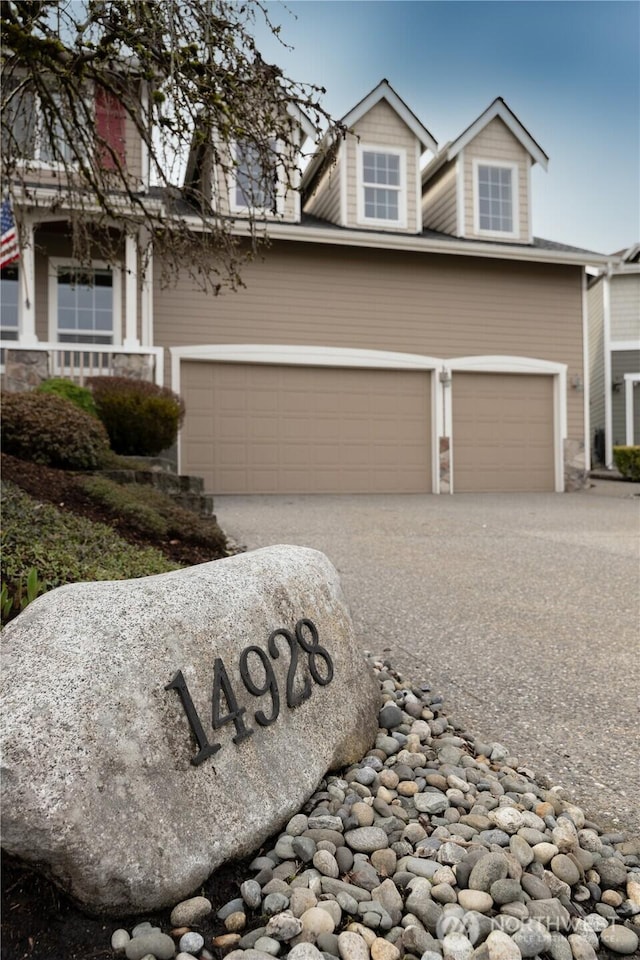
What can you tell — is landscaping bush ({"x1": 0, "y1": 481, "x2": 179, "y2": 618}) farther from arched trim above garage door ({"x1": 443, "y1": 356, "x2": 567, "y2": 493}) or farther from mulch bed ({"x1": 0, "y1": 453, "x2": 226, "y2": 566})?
arched trim above garage door ({"x1": 443, "y1": 356, "x2": 567, "y2": 493})

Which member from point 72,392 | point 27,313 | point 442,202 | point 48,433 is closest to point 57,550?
point 48,433

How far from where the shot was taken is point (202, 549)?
4.79 m

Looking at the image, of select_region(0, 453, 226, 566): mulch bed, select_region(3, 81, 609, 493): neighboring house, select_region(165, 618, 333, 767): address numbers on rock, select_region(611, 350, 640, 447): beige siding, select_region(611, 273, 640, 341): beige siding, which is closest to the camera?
select_region(165, 618, 333, 767): address numbers on rock

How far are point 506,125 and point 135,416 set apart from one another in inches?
375

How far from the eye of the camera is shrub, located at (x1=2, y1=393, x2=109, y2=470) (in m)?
5.70

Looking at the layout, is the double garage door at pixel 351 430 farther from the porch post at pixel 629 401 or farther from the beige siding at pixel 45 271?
the porch post at pixel 629 401

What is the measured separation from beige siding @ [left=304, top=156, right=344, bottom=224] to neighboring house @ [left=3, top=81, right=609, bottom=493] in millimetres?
54

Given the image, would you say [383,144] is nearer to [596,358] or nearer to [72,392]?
[72,392]

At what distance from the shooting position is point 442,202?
1291 cm

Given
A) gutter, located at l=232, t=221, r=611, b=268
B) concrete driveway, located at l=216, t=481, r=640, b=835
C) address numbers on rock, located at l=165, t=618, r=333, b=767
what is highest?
gutter, located at l=232, t=221, r=611, b=268

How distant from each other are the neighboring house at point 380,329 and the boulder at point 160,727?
28.5 feet

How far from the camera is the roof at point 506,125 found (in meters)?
12.2

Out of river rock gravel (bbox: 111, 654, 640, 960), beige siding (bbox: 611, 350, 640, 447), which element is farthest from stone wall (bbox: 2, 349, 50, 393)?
beige siding (bbox: 611, 350, 640, 447)

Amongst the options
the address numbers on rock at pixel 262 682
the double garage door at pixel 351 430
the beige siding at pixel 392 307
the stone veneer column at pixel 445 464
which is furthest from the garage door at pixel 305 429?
the address numbers on rock at pixel 262 682
